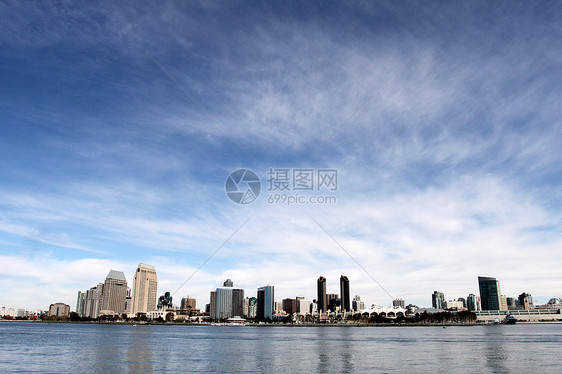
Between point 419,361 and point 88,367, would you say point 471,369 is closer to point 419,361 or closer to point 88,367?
point 419,361

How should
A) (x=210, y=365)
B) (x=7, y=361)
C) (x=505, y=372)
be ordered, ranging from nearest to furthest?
(x=505, y=372) < (x=210, y=365) < (x=7, y=361)

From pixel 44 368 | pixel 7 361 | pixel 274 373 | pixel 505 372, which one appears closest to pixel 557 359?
pixel 505 372

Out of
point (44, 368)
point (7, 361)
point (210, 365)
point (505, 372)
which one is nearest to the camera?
point (505, 372)

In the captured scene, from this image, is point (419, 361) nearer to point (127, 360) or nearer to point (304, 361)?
point (304, 361)

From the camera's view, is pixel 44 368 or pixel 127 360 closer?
pixel 44 368

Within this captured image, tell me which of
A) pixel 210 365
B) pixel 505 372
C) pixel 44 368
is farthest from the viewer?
pixel 210 365

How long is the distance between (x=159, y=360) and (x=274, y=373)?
69.8 ft

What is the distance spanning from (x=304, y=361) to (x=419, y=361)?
1529 cm

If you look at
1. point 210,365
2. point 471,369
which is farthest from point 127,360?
point 471,369

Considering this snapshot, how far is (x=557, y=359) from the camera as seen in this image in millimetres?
56219

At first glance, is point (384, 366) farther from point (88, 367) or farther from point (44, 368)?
point (44, 368)

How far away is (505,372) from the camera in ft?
146

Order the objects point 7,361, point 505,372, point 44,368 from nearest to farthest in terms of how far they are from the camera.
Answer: point 505,372
point 44,368
point 7,361

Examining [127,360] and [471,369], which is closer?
[471,369]
